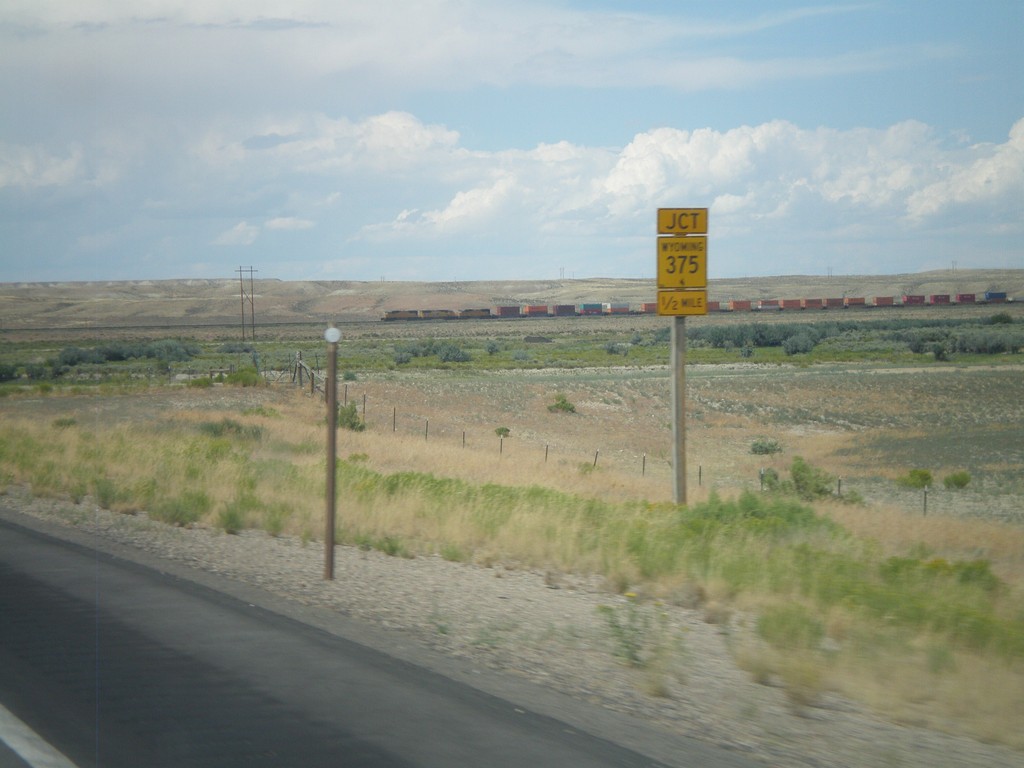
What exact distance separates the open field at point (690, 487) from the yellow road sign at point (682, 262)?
3734 mm

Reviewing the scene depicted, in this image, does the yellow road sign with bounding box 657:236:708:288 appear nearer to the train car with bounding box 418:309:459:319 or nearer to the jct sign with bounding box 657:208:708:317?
the jct sign with bounding box 657:208:708:317

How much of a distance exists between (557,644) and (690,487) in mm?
22072

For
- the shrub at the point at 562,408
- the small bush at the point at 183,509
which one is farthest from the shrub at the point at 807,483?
the shrub at the point at 562,408

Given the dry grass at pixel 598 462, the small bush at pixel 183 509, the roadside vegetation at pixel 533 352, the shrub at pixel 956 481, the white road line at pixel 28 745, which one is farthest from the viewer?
the roadside vegetation at pixel 533 352

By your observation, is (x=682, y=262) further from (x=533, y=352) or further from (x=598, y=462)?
(x=533, y=352)

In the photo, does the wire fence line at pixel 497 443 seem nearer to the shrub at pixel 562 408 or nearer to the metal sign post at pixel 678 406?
the shrub at pixel 562 408

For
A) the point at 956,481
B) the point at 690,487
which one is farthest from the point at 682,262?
the point at 956,481

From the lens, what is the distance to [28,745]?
6.23 m

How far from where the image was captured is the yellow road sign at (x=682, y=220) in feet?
54.4

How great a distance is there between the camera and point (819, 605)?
10.1 meters

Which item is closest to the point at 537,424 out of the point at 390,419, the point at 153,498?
the point at 390,419

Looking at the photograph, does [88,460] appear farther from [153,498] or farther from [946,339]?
[946,339]

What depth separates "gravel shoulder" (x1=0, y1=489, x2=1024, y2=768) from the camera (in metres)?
6.53

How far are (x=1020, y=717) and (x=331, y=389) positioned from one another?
7.47 m
